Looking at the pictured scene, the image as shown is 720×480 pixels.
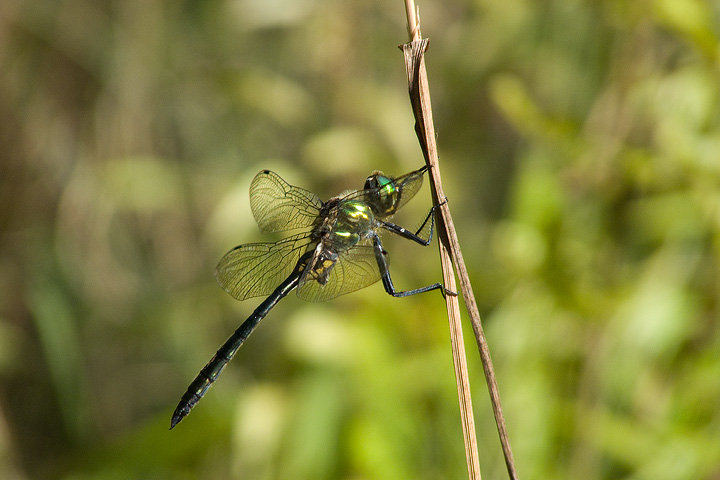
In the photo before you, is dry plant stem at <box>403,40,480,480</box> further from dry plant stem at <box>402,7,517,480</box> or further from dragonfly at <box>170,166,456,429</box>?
dragonfly at <box>170,166,456,429</box>

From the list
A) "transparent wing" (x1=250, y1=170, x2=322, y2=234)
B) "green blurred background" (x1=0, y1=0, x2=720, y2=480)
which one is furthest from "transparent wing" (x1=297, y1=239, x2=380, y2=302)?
"green blurred background" (x1=0, y1=0, x2=720, y2=480)

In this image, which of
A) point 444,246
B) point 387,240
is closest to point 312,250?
point 444,246

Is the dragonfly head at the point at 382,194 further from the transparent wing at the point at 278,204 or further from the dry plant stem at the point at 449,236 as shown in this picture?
the dry plant stem at the point at 449,236

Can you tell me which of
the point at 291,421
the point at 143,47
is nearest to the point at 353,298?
the point at 291,421

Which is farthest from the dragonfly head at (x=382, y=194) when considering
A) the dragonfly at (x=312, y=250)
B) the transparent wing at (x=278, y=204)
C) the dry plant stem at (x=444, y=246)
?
the dry plant stem at (x=444, y=246)

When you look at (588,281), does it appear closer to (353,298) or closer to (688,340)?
(688,340)

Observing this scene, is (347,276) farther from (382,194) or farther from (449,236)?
(449,236)
